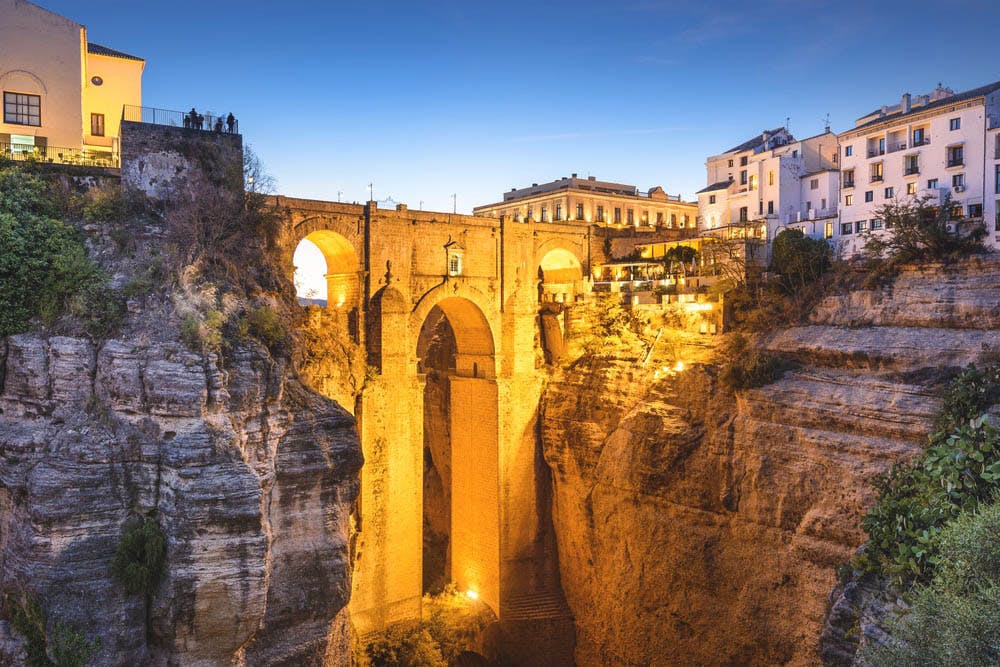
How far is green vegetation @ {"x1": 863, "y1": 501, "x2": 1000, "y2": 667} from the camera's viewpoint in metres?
7.52

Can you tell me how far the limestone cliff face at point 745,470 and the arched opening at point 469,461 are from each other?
287cm

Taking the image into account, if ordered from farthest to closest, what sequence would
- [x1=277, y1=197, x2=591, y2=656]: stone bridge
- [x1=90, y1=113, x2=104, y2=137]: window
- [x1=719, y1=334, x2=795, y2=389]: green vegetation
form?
[x1=277, y1=197, x2=591, y2=656]: stone bridge → [x1=90, y1=113, x2=104, y2=137]: window → [x1=719, y1=334, x2=795, y2=389]: green vegetation

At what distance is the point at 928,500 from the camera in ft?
34.7

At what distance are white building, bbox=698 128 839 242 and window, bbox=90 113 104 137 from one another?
83.5 feet

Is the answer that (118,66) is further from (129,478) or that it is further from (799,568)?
(799,568)

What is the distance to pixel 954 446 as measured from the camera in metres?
11.3

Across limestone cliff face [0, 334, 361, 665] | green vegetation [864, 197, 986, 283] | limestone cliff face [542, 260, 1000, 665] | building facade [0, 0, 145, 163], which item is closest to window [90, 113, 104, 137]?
building facade [0, 0, 145, 163]

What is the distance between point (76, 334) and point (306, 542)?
5.82 metres

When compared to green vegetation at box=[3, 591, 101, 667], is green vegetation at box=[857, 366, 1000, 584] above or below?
above

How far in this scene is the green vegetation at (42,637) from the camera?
11.6 metres

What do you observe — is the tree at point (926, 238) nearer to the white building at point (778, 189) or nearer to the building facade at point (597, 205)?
the white building at point (778, 189)

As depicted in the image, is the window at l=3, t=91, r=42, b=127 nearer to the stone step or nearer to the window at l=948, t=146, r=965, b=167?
the stone step

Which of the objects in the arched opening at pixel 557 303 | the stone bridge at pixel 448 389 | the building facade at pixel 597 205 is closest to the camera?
the stone bridge at pixel 448 389

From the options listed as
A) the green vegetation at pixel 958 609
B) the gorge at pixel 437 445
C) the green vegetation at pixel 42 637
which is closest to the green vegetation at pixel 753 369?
the gorge at pixel 437 445
